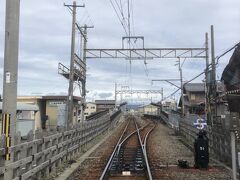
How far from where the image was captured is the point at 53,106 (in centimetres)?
4828

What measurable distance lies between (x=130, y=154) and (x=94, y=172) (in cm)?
556

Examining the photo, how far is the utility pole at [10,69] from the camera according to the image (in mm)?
9133

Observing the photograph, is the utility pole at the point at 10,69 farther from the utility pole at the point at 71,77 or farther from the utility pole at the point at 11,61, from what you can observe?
the utility pole at the point at 71,77

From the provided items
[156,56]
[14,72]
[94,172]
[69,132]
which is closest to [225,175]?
[94,172]

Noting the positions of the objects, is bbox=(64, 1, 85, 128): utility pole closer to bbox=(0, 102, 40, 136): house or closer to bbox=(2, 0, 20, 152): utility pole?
bbox=(0, 102, 40, 136): house

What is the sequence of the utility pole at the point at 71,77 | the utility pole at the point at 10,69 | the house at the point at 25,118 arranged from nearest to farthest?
the utility pole at the point at 10,69 < the utility pole at the point at 71,77 < the house at the point at 25,118

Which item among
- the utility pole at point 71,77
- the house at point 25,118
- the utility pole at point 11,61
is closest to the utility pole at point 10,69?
the utility pole at point 11,61

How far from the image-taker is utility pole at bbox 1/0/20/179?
9.13 metres

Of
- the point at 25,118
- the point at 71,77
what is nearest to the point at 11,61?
the point at 71,77

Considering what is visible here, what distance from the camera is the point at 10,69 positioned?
30.3 feet

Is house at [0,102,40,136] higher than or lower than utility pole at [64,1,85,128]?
lower

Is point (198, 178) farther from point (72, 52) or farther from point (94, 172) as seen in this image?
point (72, 52)

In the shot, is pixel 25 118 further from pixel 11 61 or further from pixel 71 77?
pixel 11 61

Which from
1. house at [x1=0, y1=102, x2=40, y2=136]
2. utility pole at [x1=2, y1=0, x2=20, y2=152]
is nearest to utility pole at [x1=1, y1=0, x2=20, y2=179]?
utility pole at [x1=2, y1=0, x2=20, y2=152]
